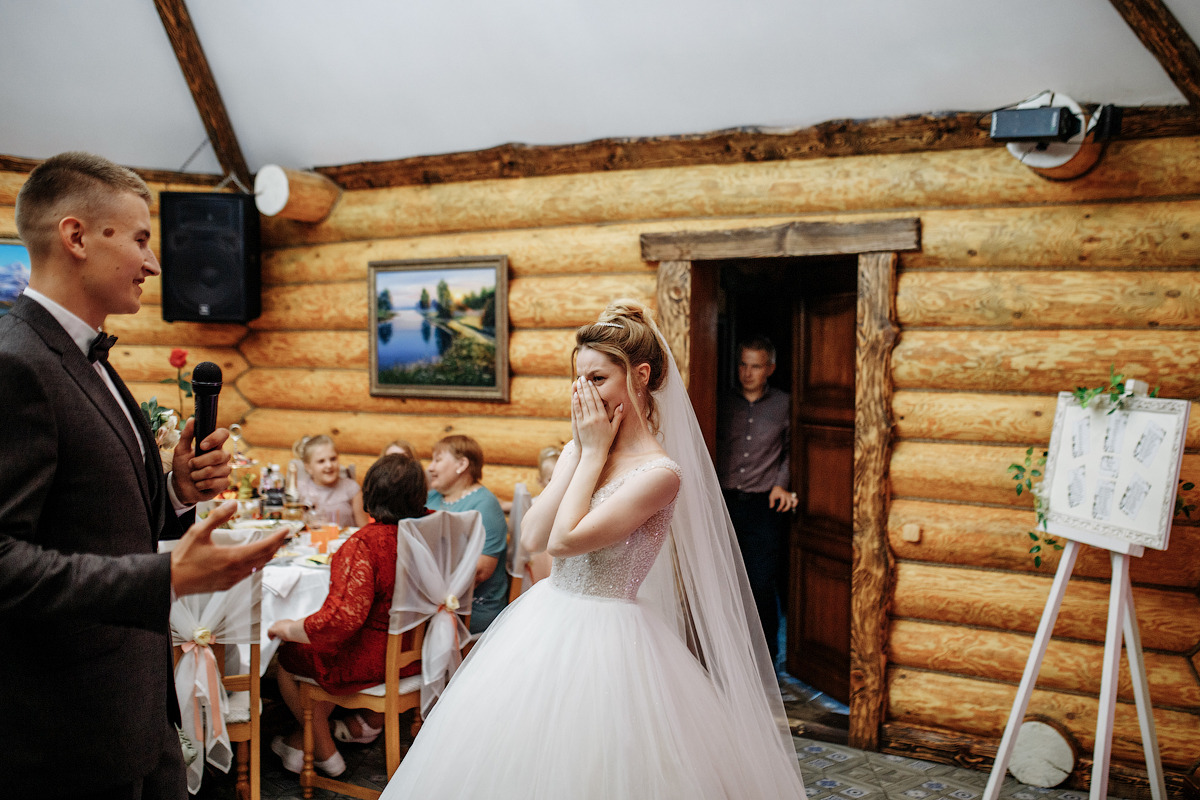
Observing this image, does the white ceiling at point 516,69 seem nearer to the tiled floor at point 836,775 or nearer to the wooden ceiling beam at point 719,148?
the wooden ceiling beam at point 719,148

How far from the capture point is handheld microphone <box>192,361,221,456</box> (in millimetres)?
1771

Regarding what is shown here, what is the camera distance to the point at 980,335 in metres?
4.14

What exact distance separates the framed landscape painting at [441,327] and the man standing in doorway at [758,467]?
1.48 meters

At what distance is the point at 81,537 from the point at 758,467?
420 cm

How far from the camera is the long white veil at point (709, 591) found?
2.64m

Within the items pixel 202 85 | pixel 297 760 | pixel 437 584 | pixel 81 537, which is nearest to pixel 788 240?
pixel 437 584

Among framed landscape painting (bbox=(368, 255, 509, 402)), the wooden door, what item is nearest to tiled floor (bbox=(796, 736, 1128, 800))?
the wooden door

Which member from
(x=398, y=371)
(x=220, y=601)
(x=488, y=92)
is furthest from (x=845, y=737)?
(x=488, y=92)

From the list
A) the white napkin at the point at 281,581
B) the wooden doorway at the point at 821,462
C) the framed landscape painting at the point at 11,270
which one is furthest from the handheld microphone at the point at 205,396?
the framed landscape painting at the point at 11,270

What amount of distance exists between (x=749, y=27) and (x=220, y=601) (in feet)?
11.8

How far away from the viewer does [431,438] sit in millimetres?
5609

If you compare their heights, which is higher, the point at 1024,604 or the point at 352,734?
the point at 1024,604

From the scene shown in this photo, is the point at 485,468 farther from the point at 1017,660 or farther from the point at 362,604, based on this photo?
the point at 1017,660

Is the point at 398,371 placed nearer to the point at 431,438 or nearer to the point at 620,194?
the point at 431,438
